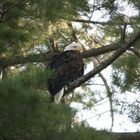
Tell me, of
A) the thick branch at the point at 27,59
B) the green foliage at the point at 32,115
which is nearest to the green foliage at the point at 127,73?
the thick branch at the point at 27,59

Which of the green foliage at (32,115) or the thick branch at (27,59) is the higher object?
the thick branch at (27,59)

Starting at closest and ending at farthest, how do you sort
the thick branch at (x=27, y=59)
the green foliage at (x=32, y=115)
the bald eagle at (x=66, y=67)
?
the green foliage at (x=32, y=115) < the bald eagle at (x=66, y=67) < the thick branch at (x=27, y=59)

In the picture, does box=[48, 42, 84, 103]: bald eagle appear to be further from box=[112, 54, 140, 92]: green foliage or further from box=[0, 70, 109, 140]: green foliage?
box=[0, 70, 109, 140]: green foliage

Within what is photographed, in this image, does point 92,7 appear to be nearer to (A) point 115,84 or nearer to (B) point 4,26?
(A) point 115,84

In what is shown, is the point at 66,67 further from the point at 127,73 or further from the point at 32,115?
the point at 32,115

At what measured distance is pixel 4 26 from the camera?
277 centimetres

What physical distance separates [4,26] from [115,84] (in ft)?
3.82

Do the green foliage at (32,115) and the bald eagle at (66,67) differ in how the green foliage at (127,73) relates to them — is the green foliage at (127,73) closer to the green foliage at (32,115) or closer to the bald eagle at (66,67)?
the bald eagle at (66,67)

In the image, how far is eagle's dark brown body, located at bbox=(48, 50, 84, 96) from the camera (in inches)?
138

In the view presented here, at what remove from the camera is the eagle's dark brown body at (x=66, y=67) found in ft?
11.5

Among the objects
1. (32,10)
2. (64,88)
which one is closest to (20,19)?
(32,10)

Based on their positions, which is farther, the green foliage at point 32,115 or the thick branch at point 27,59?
the thick branch at point 27,59

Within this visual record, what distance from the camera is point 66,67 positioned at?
3.77 m

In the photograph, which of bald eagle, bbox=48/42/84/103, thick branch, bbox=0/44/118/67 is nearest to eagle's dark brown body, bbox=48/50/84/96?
bald eagle, bbox=48/42/84/103
